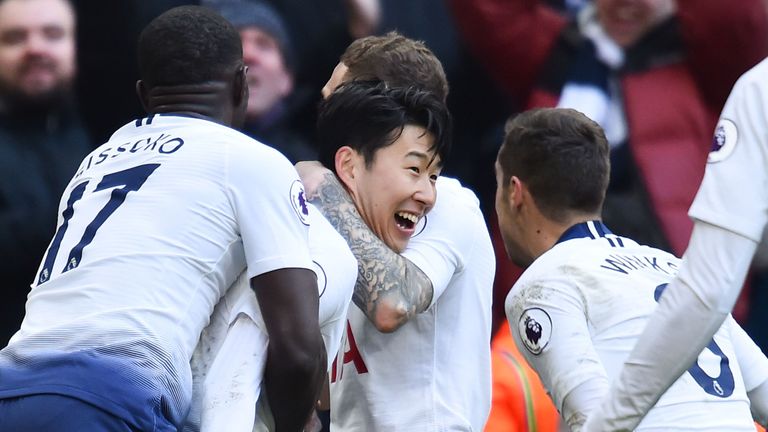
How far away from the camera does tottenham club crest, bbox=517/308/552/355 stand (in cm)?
→ 387

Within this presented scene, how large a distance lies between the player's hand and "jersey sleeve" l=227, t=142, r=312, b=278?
481mm

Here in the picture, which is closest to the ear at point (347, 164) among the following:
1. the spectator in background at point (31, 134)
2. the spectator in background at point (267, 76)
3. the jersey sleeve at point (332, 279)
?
the jersey sleeve at point (332, 279)

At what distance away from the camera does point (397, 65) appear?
428 cm

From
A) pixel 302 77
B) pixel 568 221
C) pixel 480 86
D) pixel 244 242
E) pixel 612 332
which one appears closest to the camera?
pixel 244 242

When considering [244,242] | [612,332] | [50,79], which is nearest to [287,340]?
[244,242]

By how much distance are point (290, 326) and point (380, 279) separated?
528 millimetres

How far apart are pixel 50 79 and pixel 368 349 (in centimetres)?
229

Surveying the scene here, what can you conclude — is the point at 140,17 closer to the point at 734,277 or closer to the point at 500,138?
the point at 500,138

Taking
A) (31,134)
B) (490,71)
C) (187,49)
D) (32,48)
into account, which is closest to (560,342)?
(187,49)

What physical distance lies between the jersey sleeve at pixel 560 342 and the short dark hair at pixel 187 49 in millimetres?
1004

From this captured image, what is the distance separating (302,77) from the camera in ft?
21.2

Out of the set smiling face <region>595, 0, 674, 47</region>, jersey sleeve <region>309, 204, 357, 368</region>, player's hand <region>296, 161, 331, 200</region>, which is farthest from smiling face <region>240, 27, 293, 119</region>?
jersey sleeve <region>309, 204, 357, 368</region>

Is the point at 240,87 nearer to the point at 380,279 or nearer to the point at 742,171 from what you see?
the point at 380,279

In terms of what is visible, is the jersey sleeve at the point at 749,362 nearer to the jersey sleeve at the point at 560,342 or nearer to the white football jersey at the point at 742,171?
the jersey sleeve at the point at 560,342
